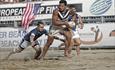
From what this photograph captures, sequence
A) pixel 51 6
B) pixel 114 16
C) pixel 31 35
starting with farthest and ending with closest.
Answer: pixel 51 6
pixel 114 16
pixel 31 35

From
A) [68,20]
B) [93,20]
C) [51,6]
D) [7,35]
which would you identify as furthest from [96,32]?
[68,20]

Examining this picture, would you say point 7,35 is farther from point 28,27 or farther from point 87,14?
point 87,14

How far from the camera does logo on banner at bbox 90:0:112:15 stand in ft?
59.6

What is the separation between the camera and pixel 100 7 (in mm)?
18422

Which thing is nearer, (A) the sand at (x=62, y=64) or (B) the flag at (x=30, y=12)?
(A) the sand at (x=62, y=64)

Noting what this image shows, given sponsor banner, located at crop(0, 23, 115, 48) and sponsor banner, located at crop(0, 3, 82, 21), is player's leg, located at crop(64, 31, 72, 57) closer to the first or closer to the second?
sponsor banner, located at crop(0, 23, 115, 48)

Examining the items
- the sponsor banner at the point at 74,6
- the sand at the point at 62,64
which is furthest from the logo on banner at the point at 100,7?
the sand at the point at 62,64

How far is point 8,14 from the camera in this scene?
797 inches

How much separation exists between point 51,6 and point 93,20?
206 cm

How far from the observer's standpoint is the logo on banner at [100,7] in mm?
18172

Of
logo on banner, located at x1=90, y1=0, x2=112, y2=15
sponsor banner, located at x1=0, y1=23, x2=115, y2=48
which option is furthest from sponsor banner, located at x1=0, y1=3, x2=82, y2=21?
logo on banner, located at x1=90, y1=0, x2=112, y2=15

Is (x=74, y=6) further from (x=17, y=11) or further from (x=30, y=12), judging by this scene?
(x=17, y=11)

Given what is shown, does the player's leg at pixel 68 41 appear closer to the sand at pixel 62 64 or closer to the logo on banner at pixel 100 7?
the sand at pixel 62 64

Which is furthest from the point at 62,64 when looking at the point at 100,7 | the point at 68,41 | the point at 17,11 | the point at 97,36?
the point at 17,11
